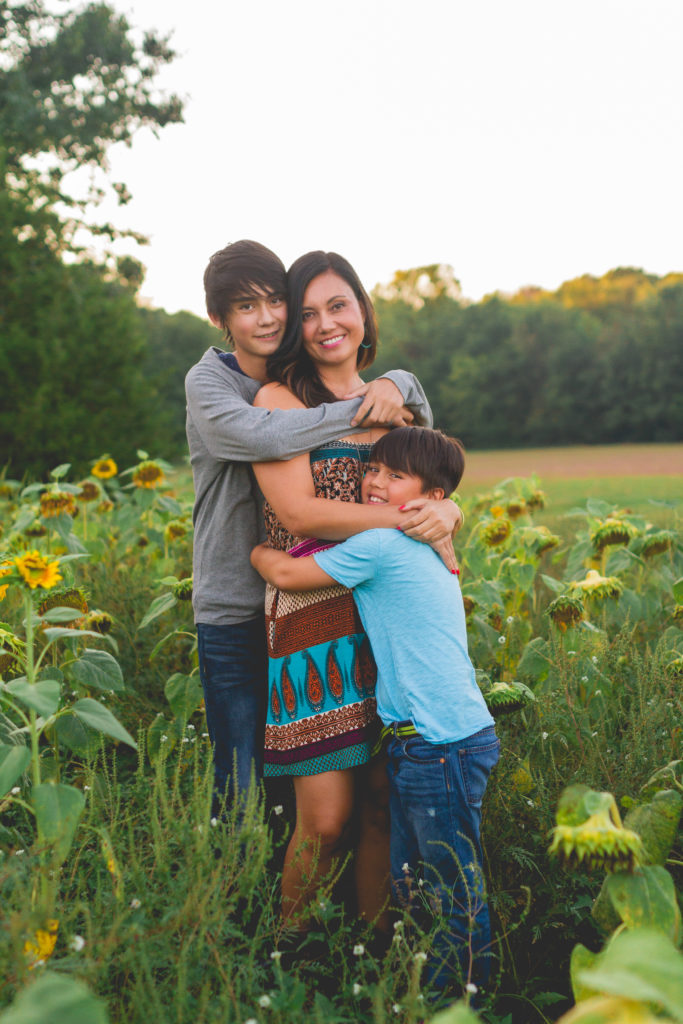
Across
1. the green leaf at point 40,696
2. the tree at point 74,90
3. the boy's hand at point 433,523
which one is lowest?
the green leaf at point 40,696

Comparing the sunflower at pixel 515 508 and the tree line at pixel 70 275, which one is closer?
the sunflower at pixel 515 508

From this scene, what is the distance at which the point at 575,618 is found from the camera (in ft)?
8.88

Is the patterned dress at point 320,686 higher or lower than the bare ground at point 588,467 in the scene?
higher

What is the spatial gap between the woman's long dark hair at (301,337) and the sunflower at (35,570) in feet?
2.62

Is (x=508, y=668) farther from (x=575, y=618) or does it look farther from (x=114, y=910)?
(x=114, y=910)

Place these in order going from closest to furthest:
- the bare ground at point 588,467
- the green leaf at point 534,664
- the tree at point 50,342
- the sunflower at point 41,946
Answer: the sunflower at point 41,946 < the green leaf at point 534,664 < the tree at point 50,342 < the bare ground at point 588,467

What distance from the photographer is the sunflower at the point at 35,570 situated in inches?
71.7

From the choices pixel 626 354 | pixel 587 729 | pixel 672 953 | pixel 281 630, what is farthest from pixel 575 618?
pixel 626 354

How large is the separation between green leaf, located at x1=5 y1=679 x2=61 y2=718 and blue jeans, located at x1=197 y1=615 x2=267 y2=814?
34.3 inches

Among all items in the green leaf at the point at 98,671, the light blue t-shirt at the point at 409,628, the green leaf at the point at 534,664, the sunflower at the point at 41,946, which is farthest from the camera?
the green leaf at the point at 534,664

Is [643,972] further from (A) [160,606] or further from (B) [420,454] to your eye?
(A) [160,606]

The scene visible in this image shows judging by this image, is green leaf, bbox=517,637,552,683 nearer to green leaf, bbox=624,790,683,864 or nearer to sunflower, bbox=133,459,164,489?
green leaf, bbox=624,790,683,864

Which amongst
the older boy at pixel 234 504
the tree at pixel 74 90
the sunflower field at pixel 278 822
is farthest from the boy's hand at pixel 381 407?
the tree at pixel 74 90

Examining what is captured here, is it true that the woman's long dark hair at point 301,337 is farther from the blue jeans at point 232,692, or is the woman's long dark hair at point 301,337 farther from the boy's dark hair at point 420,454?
the blue jeans at point 232,692
